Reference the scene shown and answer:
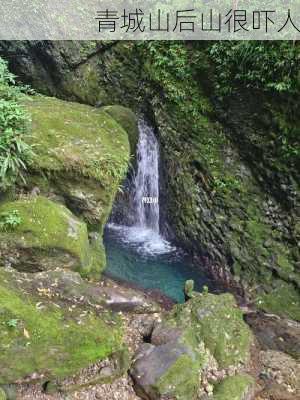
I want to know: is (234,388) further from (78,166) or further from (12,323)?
(78,166)

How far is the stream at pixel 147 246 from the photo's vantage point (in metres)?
9.53

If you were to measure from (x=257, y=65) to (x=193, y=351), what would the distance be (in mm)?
5971

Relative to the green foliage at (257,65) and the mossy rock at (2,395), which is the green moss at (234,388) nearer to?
the mossy rock at (2,395)

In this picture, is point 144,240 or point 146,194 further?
point 146,194

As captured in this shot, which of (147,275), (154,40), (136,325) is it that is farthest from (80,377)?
(154,40)

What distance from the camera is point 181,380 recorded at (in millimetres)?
5574

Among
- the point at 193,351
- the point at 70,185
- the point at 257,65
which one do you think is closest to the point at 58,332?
the point at 193,351

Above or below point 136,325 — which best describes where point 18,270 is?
above

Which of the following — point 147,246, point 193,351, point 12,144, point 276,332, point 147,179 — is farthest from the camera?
point 147,179

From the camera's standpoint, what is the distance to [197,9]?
34.3 feet

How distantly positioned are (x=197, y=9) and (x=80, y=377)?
357 inches

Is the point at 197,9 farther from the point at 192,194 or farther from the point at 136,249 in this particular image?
the point at 136,249

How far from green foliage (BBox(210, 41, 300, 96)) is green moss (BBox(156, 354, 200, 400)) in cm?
565

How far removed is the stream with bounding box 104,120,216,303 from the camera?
953 centimetres
